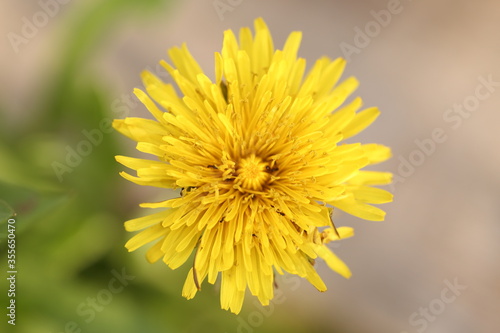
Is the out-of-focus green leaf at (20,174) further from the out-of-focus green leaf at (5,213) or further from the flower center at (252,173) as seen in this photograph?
the flower center at (252,173)

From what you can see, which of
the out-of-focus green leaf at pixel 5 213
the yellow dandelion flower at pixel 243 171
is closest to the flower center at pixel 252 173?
the yellow dandelion flower at pixel 243 171

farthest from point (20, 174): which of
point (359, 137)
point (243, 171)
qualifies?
point (359, 137)

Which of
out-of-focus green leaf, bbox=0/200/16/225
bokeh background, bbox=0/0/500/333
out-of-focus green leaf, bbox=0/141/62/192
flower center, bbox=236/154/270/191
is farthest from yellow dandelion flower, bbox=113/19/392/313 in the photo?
bokeh background, bbox=0/0/500/333

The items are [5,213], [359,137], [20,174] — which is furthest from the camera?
[359,137]

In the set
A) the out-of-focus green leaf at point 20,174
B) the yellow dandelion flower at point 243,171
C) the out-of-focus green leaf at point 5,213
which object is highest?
the yellow dandelion flower at point 243,171

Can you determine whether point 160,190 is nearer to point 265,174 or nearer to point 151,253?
point 151,253

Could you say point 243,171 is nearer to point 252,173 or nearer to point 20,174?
point 252,173

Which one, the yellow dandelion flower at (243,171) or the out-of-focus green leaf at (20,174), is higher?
the yellow dandelion flower at (243,171)

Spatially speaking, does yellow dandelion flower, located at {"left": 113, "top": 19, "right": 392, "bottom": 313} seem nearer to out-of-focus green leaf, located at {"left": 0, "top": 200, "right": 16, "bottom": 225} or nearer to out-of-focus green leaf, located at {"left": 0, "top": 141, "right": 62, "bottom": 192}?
out-of-focus green leaf, located at {"left": 0, "top": 200, "right": 16, "bottom": 225}
